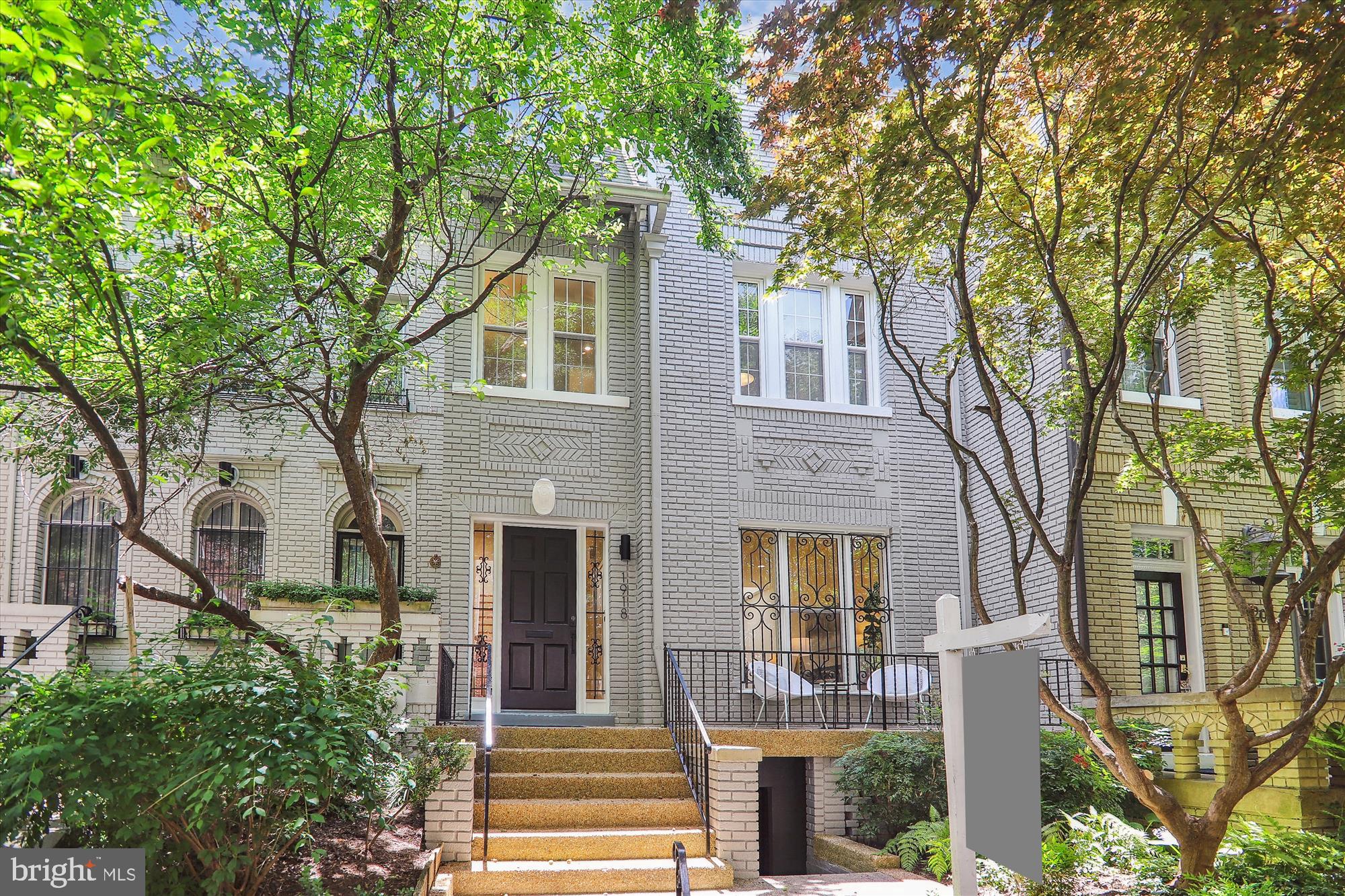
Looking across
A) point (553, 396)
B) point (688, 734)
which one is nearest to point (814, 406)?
point (553, 396)

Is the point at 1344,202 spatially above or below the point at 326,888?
above

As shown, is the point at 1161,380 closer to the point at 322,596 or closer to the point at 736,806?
the point at 736,806

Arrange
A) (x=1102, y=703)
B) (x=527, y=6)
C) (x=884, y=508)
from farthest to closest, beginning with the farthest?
(x=884, y=508) < (x=527, y=6) < (x=1102, y=703)

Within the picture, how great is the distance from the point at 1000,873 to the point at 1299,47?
17.6 ft

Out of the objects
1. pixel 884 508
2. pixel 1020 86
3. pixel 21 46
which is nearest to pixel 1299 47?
pixel 1020 86

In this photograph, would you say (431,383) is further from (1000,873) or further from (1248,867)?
(1248,867)

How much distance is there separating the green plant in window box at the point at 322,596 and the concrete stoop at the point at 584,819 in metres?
1.51

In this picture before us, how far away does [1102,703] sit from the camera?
6398mm

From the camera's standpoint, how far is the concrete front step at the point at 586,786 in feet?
30.7

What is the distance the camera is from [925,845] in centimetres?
864

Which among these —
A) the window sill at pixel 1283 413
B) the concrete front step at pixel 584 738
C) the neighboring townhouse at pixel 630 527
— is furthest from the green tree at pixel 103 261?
the window sill at pixel 1283 413

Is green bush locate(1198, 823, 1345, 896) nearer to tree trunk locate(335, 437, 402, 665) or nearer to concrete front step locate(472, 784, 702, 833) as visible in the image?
concrete front step locate(472, 784, 702, 833)

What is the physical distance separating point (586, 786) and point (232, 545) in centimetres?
496

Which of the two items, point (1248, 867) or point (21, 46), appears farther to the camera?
point (1248, 867)
